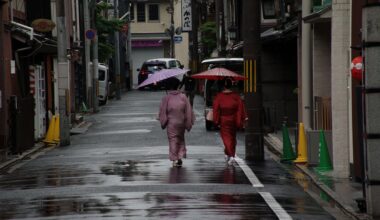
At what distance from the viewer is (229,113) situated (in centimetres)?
2098

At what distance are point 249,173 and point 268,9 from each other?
789 inches

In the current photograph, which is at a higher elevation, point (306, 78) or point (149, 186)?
point (306, 78)

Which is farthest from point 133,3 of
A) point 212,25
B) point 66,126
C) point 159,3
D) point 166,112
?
point 166,112

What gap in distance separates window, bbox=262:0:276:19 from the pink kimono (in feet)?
55.7

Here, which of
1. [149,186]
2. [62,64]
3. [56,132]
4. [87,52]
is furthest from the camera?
[87,52]

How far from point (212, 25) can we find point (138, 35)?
34860 mm

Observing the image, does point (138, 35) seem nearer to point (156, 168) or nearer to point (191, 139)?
point (191, 139)

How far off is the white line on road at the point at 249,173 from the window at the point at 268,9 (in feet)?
50.9

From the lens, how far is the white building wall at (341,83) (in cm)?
1814

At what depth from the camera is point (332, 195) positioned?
50.8 feet

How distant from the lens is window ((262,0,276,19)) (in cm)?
3709

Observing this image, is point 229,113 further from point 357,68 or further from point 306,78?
point 357,68

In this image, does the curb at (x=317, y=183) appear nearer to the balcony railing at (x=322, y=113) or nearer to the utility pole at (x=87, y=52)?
the balcony railing at (x=322, y=113)

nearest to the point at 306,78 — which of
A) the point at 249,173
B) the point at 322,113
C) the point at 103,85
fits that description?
the point at 322,113
